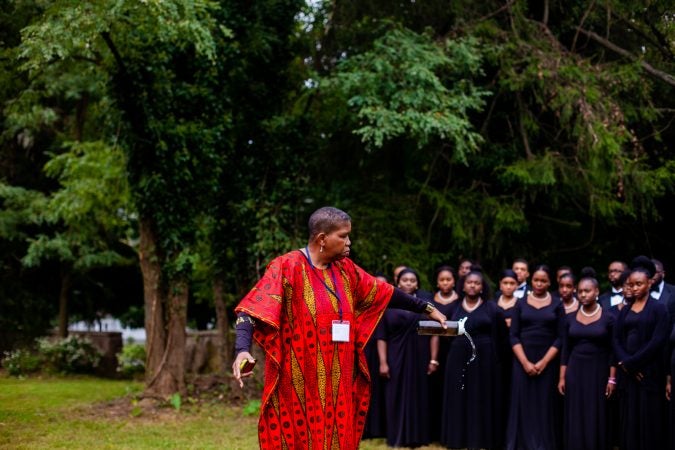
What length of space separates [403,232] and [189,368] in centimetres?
624

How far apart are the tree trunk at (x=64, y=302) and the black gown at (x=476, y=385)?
12724mm

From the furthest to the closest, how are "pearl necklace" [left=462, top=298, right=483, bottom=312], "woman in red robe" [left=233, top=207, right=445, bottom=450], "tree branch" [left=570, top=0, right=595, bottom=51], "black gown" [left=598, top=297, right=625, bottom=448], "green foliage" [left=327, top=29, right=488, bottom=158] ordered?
"tree branch" [left=570, top=0, right=595, bottom=51], "green foliage" [left=327, top=29, right=488, bottom=158], "pearl necklace" [left=462, top=298, right=483, bottom=312], "black gown" [left=598, top=297, right=625, bottom=448], "woman in red robe" [left=233, top=207, right=445, bottom=450]

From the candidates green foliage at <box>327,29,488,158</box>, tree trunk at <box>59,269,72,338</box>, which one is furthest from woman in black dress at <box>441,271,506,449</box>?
tree trunk at <box>59,269,72,338</box>

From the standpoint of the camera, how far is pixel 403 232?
1410 cm

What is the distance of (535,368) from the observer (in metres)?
9.08

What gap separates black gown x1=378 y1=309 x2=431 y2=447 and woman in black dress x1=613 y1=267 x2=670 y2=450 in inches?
89.4

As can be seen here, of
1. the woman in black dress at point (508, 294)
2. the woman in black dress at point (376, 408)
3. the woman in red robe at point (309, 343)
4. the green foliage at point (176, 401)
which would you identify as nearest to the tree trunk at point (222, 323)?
the green foliage at point (176, 401)

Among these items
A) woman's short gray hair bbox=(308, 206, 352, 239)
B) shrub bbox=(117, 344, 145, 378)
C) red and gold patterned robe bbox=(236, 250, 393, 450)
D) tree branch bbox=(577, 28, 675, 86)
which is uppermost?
tree branch bbox=(577, 28, 675, 86)

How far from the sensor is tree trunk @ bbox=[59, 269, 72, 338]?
19.9 metres

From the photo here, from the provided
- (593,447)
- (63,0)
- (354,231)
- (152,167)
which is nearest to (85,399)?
(152,167)

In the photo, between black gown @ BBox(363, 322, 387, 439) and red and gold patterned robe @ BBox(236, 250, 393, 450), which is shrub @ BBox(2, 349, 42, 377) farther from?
red and gold patterned robe @ BBox(236, 250, 393, 450)

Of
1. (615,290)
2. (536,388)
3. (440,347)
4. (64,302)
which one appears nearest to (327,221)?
(536,388)

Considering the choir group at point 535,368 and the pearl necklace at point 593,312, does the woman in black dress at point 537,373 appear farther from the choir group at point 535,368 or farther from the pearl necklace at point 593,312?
the pearl necklace at point 593,312

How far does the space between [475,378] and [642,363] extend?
192cm
